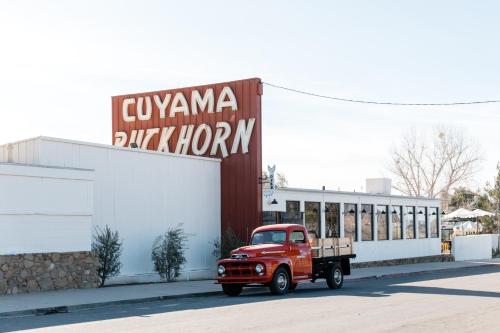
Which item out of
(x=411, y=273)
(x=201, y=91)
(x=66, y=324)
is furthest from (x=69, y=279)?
(x=411, y=273)

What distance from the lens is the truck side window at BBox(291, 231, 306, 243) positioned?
2259cm

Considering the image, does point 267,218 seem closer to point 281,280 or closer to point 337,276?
point 337,276

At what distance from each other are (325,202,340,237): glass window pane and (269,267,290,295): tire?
14.6 m

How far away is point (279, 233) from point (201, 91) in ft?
37.9

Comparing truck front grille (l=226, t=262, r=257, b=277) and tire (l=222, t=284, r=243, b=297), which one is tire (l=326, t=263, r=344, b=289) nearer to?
tire (l=222, t=284, r=243, b=297)

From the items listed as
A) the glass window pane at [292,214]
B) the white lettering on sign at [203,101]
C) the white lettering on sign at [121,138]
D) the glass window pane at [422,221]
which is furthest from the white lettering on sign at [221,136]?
the glass window pane at [422,221]

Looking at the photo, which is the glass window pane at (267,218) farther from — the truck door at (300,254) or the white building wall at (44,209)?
the white building wall at (44,209)

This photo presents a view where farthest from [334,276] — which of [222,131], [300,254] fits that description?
[222,131]

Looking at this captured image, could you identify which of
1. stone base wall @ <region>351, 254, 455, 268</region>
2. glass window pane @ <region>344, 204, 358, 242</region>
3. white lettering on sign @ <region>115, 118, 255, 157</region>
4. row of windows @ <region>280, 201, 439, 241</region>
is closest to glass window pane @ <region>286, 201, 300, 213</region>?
row of windows @ <region>280, 201, 439, 241</region>

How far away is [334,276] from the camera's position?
2361 centimetres

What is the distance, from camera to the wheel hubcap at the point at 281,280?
21.5 m

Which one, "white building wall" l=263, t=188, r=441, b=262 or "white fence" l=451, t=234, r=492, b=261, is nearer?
"white building wall" l=263, t=188, r=441, b=262

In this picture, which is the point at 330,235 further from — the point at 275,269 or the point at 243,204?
the point at 275,269

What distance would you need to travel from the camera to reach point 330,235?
36.4 meters
